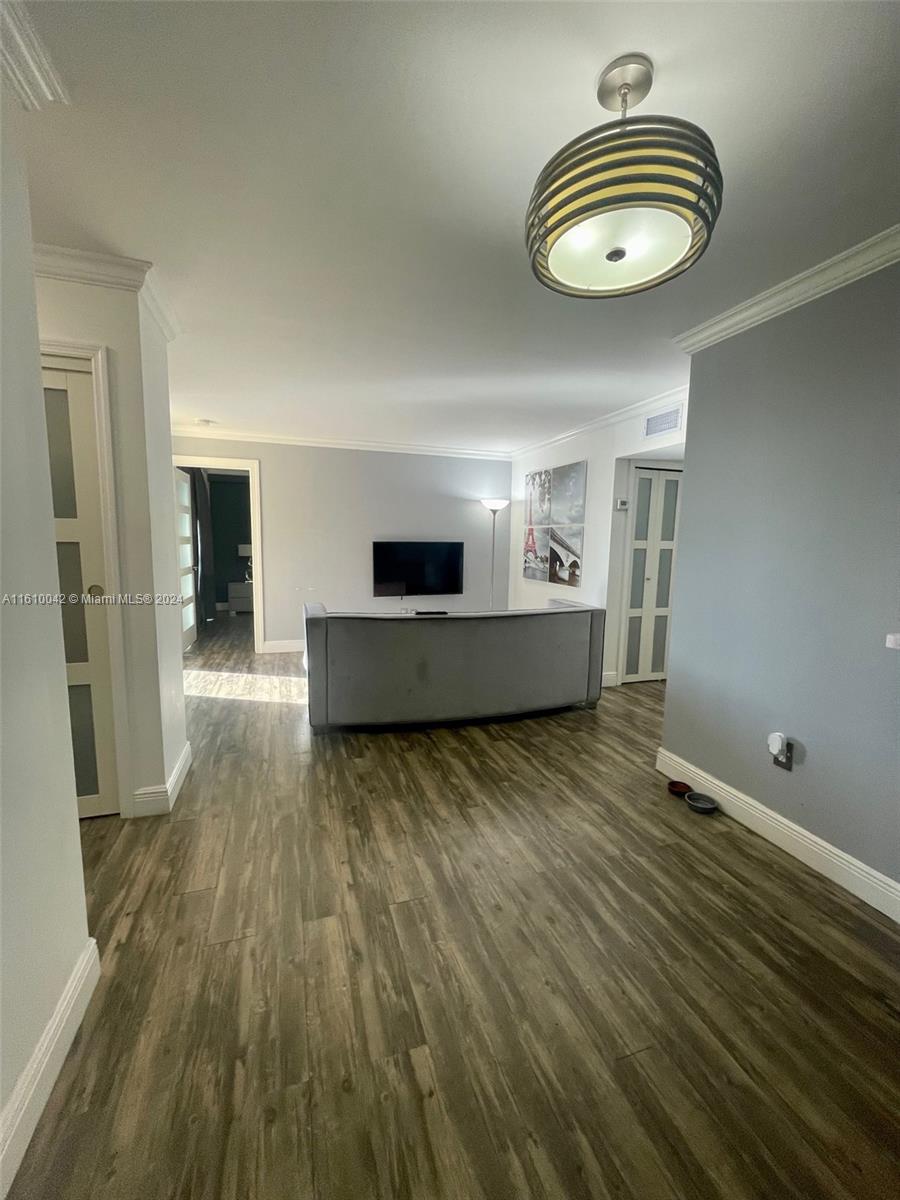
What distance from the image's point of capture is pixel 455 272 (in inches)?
78.3

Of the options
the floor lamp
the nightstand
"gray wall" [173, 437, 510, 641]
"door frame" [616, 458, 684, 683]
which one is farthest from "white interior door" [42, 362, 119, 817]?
the nightstand

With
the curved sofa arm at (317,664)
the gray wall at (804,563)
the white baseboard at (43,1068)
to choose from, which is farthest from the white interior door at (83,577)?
the gray wall at (804,563)

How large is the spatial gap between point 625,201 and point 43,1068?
7.84 feet

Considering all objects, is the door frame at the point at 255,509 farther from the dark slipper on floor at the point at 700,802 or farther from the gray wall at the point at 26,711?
the dark slipper on floor at the point at 700,802

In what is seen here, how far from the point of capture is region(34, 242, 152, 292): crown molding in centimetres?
190

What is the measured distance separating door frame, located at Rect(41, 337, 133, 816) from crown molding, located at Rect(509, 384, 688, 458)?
11.7ft

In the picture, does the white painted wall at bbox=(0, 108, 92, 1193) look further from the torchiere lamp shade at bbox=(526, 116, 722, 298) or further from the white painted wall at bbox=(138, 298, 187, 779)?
the torchiere lamp shade at bbox=(526, 116, 722, 298)

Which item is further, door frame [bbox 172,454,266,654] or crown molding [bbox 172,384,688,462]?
door frame [bbox 172,454,266,654]

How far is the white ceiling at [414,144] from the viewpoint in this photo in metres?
1.04

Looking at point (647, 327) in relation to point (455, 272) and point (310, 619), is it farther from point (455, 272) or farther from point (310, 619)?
point (310, 619)

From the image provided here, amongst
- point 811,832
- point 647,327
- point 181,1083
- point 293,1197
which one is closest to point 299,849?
point 181,1083

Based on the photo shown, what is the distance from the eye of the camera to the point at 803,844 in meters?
2.07

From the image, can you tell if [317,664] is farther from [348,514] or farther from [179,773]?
[348,514]

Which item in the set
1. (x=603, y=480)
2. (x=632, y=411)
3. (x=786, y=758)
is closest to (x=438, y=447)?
(x=603, y=480)
